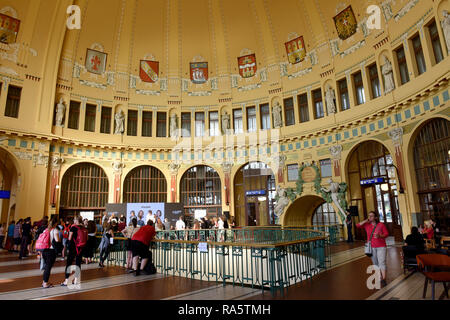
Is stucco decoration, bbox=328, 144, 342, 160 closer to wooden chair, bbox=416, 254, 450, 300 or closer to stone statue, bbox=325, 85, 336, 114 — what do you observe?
stone statue, bbox=325, 85, 336, 114

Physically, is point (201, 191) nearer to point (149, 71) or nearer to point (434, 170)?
point (149, 71)

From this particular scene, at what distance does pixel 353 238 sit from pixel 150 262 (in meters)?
12.7

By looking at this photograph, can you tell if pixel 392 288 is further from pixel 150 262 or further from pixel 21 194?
pixel 21 194

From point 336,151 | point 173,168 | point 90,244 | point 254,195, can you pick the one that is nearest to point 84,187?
point 173,168

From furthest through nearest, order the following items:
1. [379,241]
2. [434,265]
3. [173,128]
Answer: [173,128] < [379,241] < [434,265]

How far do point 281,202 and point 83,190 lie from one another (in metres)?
14.1

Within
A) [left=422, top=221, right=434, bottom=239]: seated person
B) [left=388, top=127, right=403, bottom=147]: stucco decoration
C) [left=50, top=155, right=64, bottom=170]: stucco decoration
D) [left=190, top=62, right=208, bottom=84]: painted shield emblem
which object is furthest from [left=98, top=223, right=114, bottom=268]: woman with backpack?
[left=190, top=62, right=208, bottom=84]: painted shield emblem

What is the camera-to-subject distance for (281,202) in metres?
19.9

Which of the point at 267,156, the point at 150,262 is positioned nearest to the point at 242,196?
the point at 267,156

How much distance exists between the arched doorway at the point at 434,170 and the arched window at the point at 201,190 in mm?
13245

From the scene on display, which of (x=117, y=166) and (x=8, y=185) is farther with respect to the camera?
(x=117, y=166)

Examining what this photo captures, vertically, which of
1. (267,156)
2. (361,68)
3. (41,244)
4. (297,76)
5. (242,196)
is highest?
(297,76)

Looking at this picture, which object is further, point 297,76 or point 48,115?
point 297,76

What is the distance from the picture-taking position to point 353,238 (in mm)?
16531
